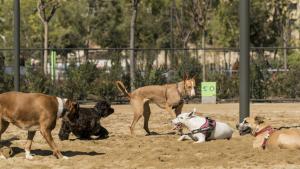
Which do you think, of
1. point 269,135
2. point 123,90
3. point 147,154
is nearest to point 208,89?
point 123,90

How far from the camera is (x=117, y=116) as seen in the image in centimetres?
2138

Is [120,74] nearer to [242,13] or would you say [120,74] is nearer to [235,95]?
[235,95]

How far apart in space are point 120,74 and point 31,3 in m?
26.7

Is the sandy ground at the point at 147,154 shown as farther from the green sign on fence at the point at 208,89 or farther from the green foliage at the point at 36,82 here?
the green sign on fence at the point at 208,89

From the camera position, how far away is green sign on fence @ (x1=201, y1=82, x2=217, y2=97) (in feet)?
91.0

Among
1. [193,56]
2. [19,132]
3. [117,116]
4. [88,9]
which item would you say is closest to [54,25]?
[88,9]

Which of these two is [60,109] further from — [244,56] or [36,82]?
[36,82]

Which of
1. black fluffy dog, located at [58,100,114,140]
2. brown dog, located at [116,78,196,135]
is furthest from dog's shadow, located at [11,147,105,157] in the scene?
brown dog, located at [116,78,196,135]

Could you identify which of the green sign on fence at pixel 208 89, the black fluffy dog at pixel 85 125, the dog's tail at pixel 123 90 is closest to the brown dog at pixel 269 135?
the black fluffy dog at pixel 85 125

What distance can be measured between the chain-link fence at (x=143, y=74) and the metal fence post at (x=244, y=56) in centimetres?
1299

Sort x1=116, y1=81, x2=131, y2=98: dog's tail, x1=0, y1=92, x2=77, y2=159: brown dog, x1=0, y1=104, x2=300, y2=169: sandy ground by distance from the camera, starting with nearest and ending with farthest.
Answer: x1=0, y1=104, x2=300, y2=169: sandy ground → x1=0, y1=92, x2=77, y2=159: brown dog → x1=116, y1=81, x2=131, y2=98: dog's tail

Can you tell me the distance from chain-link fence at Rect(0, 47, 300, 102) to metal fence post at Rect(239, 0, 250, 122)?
42.6ft

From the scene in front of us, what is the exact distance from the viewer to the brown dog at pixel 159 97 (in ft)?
51.5

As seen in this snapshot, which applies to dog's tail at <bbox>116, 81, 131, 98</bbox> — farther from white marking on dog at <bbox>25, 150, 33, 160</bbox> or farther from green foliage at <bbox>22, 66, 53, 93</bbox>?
green foliage at <bbox>22, 66, 53, 93</bbox>
